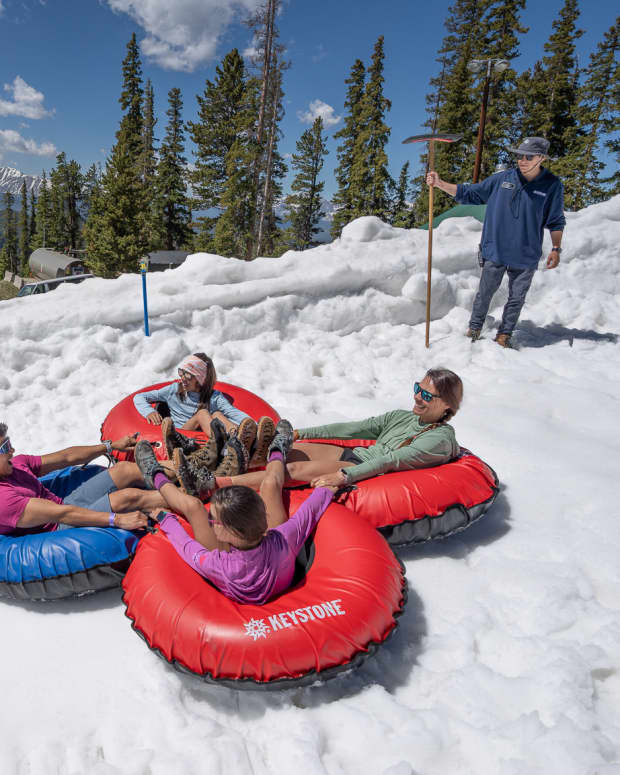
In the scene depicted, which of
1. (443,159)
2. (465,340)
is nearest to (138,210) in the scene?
(443,159)

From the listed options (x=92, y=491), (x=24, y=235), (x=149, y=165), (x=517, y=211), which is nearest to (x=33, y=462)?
(x=92, y=491)

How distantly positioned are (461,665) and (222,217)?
25.2 m

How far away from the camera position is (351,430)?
12.9 feet

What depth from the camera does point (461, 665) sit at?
101 inches

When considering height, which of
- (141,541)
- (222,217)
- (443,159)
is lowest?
(141,541)

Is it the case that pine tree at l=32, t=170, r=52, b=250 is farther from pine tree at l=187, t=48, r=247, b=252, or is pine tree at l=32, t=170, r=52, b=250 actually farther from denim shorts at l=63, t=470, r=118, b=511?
denim shorts at l=63, t=470, r=118, b=511

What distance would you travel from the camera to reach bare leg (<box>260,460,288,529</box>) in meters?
2.91

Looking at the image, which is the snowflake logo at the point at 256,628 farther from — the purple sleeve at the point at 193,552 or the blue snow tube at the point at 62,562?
the blue snow tube at the point at 62,562

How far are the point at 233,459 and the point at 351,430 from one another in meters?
1.05

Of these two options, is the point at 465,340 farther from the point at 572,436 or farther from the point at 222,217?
the point at 222,217

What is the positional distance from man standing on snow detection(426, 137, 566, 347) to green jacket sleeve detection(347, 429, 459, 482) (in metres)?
3.72

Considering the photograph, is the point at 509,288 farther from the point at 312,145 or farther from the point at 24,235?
the point at 24,235

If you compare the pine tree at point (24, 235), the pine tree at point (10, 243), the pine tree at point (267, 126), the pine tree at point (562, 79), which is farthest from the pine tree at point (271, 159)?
the pine tree at point (10, 243)

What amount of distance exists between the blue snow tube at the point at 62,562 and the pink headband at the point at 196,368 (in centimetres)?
161
